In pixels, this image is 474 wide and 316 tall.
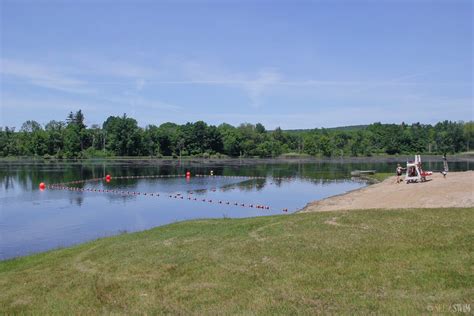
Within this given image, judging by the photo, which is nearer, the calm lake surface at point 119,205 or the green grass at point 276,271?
the green grass at point 276,271

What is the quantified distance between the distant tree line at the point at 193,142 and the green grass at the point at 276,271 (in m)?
148

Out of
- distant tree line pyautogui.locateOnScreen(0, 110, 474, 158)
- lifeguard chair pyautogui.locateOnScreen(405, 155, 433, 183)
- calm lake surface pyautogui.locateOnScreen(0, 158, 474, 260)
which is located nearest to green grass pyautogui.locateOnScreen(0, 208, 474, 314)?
calm lake surface pyautogui.locateOnScreen(0, 158, 474, 260)

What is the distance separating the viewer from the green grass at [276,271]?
10641 millimetres

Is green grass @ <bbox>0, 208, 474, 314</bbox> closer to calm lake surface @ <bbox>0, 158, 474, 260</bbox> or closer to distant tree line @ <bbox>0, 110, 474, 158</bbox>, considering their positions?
calm lake surface @ <bbox>0, 158, 474, 260</bbox>

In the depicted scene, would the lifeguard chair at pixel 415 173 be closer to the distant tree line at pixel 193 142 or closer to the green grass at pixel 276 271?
the green grass at pixel 276 271

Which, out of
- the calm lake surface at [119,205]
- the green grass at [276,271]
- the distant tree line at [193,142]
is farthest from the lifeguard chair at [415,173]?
the distant tree line at [193,142]

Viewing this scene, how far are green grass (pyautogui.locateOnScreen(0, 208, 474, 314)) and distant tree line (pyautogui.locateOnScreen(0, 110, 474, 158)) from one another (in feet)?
484

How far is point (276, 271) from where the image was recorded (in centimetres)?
1287

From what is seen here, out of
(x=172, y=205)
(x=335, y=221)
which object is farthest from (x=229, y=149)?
(x=335, y=221)

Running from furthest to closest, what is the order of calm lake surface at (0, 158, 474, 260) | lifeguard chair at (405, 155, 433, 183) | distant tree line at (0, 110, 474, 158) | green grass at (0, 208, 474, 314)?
distant tree line at (0, 110, 474, 158)
lifeguard chair at (405, 155, 433, 183)
calm lake surface at (0, 158, 474, 260)
green grass at (0, 208, 474, 314)

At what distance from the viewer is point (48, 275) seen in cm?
1521

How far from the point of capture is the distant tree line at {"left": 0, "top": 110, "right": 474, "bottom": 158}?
161250 millimetres

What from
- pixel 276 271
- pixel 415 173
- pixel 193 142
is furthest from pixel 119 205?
pixel 193 142

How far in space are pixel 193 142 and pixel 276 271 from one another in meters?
160
